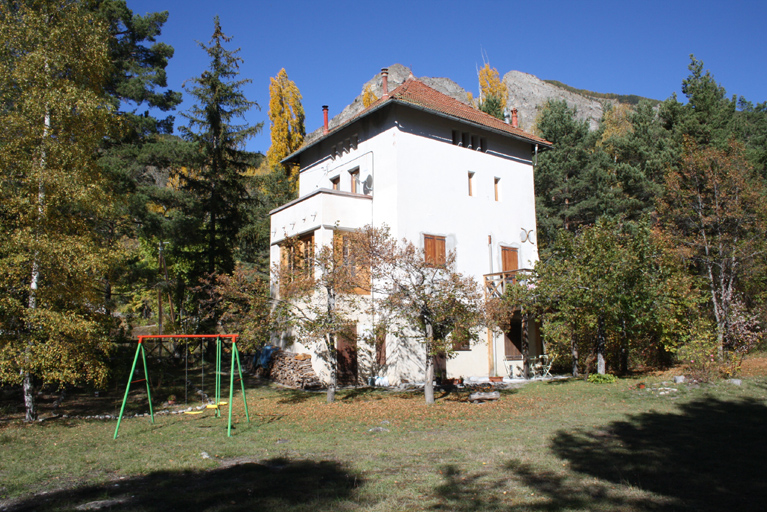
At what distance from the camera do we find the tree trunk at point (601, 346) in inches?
640

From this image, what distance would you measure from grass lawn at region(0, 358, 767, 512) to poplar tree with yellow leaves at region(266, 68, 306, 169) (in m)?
36.7

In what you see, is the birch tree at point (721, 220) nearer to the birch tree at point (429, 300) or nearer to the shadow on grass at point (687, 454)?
the shadow on grass at point (687, 454)

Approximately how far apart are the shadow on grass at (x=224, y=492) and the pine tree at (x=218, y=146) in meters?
18.1

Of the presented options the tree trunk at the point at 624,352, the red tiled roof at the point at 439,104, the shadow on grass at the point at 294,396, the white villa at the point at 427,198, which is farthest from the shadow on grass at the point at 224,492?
the red tiled roof at the point at 439,104

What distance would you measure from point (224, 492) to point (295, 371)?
11.9m

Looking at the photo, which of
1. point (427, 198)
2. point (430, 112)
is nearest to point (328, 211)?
point (427, 198)

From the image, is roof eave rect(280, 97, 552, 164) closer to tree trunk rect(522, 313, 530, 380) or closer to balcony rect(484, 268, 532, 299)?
balcony rect(484, 268, 532, 299)

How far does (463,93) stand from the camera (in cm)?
9712

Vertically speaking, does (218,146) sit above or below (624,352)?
above

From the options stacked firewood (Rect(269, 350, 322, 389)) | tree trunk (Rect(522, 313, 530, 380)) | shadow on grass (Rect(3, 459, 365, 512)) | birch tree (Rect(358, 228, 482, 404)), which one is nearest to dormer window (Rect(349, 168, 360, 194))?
birch tree (Rect(358, 228, 482, 404))

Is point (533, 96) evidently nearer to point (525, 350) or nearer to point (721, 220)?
point (721, 220)

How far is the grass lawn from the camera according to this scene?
5.52 meters

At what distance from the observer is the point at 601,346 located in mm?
16609

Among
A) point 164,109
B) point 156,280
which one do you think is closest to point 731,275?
point 156,280
